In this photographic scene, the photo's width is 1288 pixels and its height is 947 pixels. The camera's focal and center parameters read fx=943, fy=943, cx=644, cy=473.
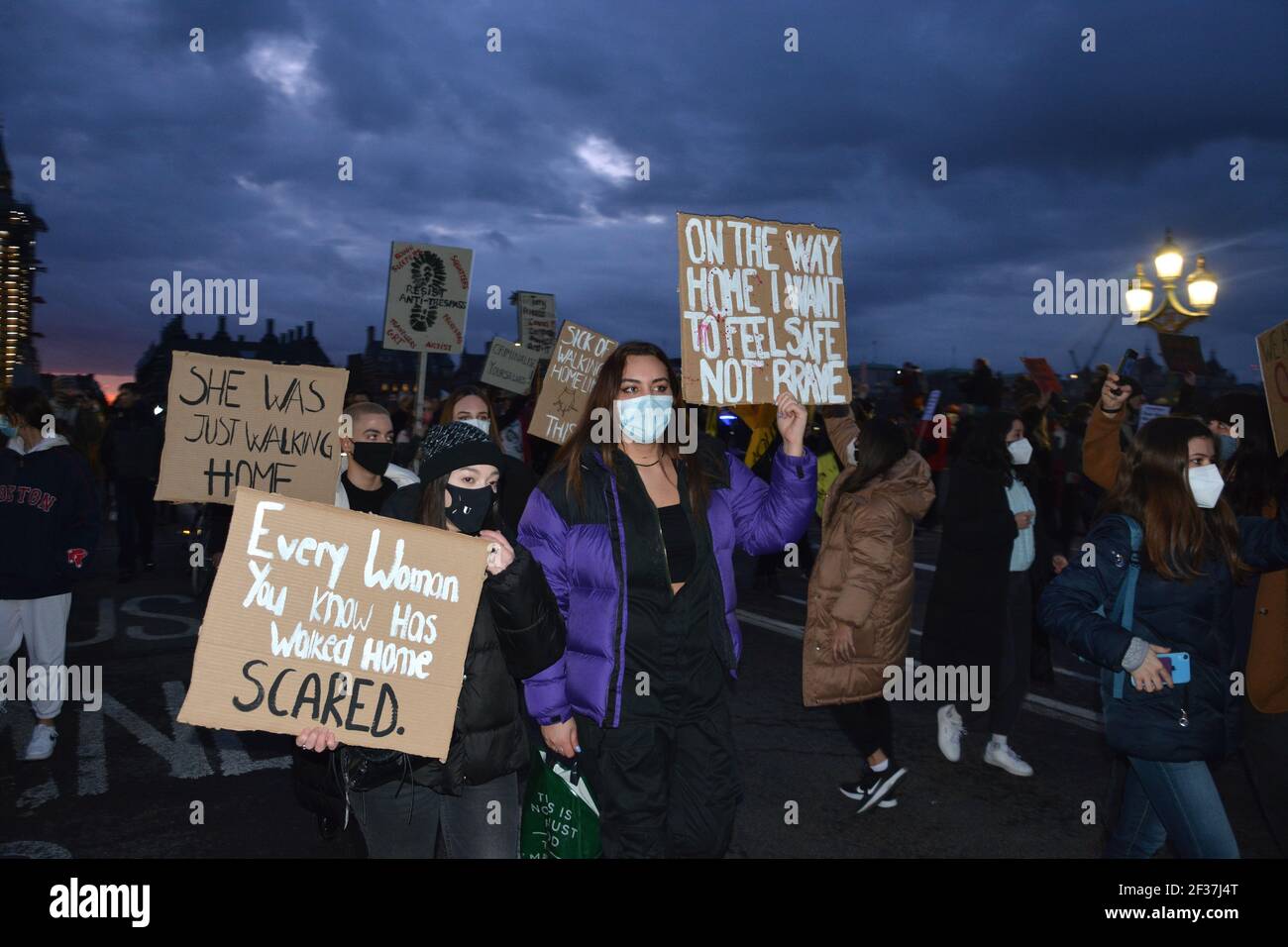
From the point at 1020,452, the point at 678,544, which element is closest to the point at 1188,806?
the point at 678,544

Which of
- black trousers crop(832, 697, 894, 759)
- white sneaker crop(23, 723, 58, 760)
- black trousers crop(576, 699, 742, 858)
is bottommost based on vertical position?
white sneaker crop(23, 723, 58, 760)

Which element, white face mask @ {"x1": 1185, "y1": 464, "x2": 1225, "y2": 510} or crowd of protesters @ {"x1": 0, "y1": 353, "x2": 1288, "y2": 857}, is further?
white face mask @ {"x1": 1185, "y1": 464, "x2": 1225, "y2": 510}

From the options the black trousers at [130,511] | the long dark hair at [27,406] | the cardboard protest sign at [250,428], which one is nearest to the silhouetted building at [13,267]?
the black trousers at [130,511]

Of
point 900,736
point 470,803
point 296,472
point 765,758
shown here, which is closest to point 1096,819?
point 900,736

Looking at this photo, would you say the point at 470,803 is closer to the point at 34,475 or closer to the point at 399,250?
the point at 34,475

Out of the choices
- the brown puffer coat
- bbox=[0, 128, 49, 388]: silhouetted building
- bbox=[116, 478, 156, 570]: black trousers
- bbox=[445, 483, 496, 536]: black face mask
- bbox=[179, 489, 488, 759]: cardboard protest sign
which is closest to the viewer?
bbox=[179, 489, 488, 759]: cardboard protest sign

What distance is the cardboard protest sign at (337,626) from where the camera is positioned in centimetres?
263

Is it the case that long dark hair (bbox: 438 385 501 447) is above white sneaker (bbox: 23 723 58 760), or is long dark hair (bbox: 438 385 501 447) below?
above

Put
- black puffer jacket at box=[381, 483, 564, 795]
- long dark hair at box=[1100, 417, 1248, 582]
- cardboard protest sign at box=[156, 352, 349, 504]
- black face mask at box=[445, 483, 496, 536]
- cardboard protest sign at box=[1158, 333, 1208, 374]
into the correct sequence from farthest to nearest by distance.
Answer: cardboard protest sign at box=[1158, 333, 1208, 374] < cardboard protest sign at box=[156, 352, 349, 504] < long dark hair at box=[1100, 417, 1248, 582] < black face mask at box=[445, 483, 496, 536] < black puffer jacket at box=[381, 483, 564, 795]

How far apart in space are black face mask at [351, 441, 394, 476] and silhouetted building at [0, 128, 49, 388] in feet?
111

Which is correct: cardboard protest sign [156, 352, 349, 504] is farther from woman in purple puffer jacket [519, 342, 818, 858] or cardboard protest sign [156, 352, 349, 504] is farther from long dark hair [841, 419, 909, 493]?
long dark hair [841, 419, 909, 493]

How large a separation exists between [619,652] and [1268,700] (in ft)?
7.67

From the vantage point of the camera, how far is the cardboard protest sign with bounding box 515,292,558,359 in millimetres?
14664

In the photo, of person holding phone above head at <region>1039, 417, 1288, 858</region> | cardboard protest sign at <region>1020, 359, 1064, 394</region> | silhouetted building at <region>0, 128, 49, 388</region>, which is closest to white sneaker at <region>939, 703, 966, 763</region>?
person holding phone above head at <region>1039, 417, 1288, 858</region>
